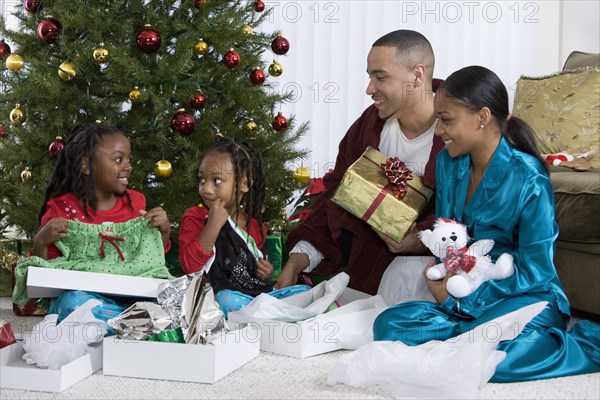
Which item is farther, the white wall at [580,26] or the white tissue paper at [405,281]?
the white wall at [580,26]

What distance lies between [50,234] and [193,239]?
41cm

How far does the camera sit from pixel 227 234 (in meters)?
2.46

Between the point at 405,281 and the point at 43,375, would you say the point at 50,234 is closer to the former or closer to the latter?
the point at 43,375

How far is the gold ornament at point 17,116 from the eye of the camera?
8.68ft

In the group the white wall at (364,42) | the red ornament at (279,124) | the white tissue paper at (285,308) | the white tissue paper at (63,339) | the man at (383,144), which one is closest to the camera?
the white tissue paper at (63,339)

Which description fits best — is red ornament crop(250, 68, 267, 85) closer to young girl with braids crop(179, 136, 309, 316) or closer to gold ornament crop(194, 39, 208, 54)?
gold ornament crop(194, 39, 208, 54)

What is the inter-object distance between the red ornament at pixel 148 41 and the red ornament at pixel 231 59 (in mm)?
245

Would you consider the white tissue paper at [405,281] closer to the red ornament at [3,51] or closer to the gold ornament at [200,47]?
the gold ornament at [200,47]

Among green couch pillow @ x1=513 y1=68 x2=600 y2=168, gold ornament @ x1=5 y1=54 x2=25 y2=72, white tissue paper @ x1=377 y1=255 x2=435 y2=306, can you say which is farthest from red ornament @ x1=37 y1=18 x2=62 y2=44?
green couch pillow @ x1=513 y1=68 x2=600 y2=168

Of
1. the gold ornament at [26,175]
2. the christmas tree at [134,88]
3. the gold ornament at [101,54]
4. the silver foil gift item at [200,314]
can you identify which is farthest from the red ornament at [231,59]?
the silver foil gift item at [200,314]

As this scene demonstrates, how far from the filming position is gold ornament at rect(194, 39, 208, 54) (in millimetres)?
2723

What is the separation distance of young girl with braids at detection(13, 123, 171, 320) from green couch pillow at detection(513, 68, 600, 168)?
164cm

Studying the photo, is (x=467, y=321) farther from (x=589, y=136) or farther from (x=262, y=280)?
(x=589, y=136)

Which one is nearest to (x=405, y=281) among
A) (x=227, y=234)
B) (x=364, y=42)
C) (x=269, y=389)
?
(x=227, y=234)
